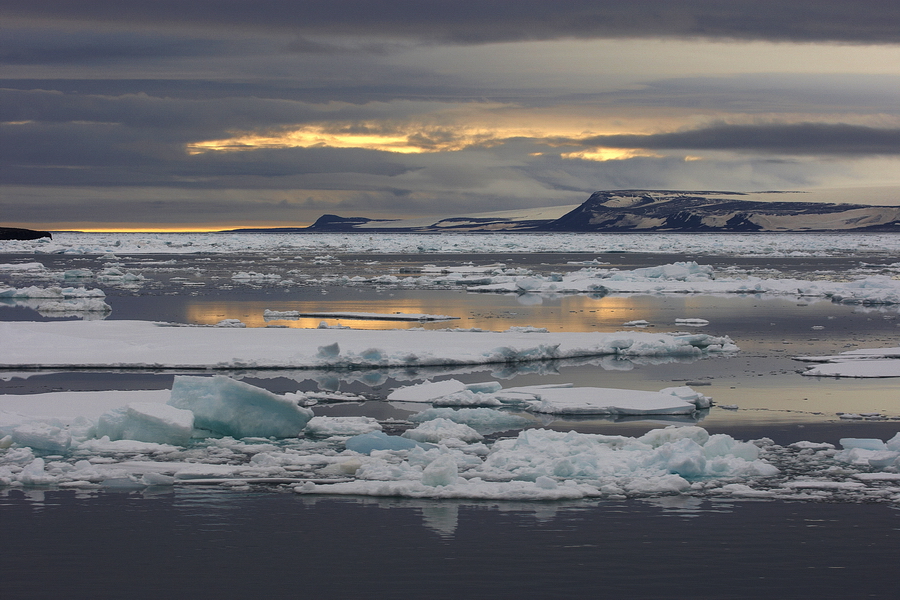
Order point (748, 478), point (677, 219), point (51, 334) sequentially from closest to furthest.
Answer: point (748, 478), point (51, 334), point (677, 219)

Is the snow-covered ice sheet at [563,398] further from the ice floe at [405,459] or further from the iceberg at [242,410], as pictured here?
the iceberg at [242,410]

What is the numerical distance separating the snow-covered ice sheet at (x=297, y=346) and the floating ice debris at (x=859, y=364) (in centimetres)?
163

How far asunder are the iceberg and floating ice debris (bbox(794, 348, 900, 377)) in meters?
6.89

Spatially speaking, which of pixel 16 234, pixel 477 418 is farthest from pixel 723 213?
pixel 477 418

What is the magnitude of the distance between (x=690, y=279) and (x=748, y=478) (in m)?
22.4

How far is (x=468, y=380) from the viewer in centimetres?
1220

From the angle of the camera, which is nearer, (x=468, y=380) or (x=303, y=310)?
(x=468, y=380)

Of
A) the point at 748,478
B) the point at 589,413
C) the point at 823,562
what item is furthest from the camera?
the point at 589,413

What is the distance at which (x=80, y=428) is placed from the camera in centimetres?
866

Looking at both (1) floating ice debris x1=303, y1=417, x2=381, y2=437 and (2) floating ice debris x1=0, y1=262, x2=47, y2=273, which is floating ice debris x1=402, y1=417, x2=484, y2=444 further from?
(2) floating ice debris x1=0, y1=262, x2=47, y2=273

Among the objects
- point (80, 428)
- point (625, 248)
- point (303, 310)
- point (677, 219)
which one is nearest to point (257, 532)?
point (80, 428)

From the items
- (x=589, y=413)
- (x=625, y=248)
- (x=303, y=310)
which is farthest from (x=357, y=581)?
(x=625, y=248)

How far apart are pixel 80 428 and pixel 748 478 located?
5674 millimetres

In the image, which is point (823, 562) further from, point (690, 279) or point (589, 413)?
point (690, 279)
